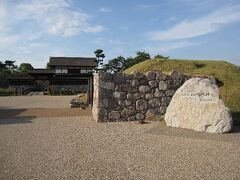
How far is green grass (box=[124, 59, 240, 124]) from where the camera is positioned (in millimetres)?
15945

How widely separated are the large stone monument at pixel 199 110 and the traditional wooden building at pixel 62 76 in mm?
28053

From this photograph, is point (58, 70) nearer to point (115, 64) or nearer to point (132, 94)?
point (115, 64)

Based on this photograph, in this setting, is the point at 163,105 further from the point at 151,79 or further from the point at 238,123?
the point at 238,123

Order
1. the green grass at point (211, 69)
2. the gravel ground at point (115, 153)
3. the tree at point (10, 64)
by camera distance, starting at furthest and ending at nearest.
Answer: the tree at point (10, 64), the green grass at point (211, 69), the gravel ground at point (115, 153)

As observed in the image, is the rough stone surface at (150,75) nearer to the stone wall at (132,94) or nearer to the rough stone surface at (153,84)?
the stone wall at (132,94)

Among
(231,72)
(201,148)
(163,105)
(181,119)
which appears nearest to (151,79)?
(163,105)

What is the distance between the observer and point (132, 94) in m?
13.3

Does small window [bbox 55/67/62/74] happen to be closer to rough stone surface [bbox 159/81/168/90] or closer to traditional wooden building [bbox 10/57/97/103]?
traditional wooden building [bbox 10/57/97/103]

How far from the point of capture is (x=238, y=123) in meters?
11.9

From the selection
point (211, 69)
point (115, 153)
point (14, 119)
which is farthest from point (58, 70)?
point (115, 153)

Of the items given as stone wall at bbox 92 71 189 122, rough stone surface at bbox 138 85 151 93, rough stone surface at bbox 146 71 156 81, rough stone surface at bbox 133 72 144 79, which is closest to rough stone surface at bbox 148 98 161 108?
stone wall at bbox 92 71 189 122

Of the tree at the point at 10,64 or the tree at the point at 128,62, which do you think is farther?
the tree at the point at 10,64

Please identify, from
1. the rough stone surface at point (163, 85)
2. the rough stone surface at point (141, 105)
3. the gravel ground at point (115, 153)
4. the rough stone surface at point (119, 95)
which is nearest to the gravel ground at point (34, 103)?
the rough stone surface at point (119, 95)

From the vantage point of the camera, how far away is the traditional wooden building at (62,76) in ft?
→ 141
